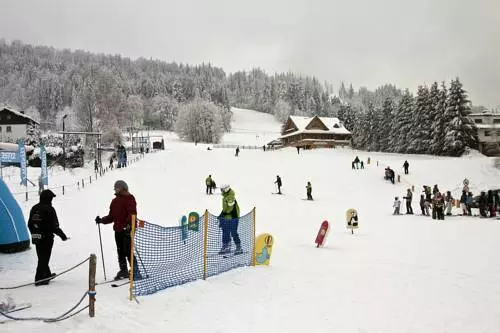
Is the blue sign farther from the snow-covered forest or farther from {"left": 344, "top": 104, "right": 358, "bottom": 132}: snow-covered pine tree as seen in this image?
{"left": 344, "top": 104, "right": 358, "bottom": 132}: snow-covered pine tree

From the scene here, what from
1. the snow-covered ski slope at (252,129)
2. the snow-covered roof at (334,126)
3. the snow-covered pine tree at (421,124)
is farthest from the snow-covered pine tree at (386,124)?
the snow-covered ski slope at (252,129)

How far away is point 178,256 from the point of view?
27.9 ft

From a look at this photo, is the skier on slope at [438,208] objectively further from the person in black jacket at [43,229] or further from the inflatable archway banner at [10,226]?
the person in black jacket at [43,229]

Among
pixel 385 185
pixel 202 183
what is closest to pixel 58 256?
pixel 202 183

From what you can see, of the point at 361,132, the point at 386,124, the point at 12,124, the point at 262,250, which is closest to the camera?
the point at 262,250

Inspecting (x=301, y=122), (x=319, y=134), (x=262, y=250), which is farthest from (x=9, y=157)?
(x=301, y=122)

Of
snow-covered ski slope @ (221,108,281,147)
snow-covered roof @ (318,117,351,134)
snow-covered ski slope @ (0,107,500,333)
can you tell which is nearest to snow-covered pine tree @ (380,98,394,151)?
snow-covered roof @ (318,117,351,134)

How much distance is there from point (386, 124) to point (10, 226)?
66877mm

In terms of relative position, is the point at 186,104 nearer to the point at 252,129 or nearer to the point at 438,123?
the point at 252,129

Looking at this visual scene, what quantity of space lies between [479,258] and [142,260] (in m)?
8.87

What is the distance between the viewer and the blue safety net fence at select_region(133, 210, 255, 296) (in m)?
7.60

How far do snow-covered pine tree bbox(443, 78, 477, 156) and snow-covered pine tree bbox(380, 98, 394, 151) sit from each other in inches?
597

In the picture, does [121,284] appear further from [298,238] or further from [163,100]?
[163,100]

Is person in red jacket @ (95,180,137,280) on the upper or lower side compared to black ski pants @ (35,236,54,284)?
upper
